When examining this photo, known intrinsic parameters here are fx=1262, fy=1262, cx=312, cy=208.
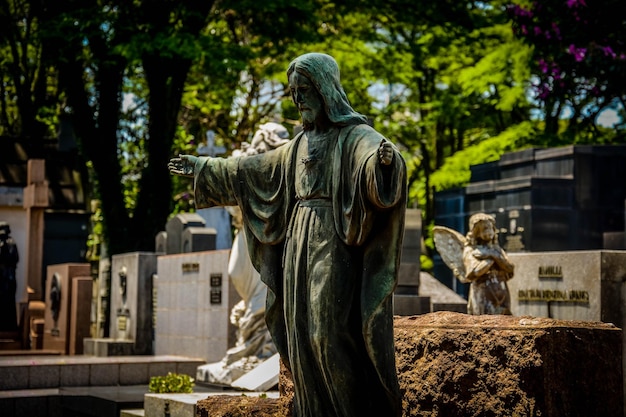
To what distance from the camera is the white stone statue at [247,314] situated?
45.6 ft

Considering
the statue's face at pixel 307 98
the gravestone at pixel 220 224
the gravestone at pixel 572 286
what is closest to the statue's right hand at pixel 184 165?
the statue's face at pixel 307 98

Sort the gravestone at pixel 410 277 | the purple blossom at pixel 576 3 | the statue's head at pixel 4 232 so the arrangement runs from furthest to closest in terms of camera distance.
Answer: the statue's head at pixel 4 232
the purple blossom at pixel 576 3
the gravestone at pixel 410 277

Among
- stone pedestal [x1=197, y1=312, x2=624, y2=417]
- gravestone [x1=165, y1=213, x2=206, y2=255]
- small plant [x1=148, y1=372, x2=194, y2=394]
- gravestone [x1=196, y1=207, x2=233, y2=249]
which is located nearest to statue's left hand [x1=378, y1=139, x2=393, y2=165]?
stone pedestal [x1=197, y1=312, x2=624, y2=417]

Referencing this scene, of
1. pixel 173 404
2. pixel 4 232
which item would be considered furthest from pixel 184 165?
pixel 4 232

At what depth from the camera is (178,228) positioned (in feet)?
62.2

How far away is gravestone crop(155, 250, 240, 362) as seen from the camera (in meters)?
16.1

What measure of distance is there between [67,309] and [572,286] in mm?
12413

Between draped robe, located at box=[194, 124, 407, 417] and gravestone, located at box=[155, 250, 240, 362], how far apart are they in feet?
29.8

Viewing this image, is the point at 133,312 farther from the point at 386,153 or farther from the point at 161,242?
the point at 386,153

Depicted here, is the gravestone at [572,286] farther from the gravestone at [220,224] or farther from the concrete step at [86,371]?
the gravestone at [220,224]

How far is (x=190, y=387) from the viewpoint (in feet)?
39.8

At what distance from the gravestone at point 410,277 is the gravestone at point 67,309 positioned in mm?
7192

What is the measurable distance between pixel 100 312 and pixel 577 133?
10.2 metres

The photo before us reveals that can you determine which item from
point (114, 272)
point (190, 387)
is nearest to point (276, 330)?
point (190, 387)
